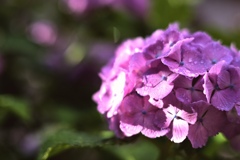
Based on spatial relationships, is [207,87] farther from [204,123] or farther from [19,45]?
[19,45]

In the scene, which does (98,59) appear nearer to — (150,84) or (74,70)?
(74,70)

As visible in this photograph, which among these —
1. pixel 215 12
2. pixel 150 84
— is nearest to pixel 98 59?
pixel 150 84

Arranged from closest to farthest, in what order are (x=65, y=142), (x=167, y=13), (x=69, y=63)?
(x=65, y=142)
(x=167, y=13)
(x=69, y=63)

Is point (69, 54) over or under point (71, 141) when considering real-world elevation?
under

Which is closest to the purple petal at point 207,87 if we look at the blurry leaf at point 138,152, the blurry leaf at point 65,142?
the blurry leaf at point 65,142

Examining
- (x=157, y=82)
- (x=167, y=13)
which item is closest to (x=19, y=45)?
(x=167, y=13)

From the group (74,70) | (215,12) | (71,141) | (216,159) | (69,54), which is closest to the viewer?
(71,141)

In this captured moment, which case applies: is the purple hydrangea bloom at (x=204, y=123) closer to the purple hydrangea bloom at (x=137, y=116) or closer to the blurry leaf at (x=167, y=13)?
the purple hydrangea bloom at (x=137, y=116)
